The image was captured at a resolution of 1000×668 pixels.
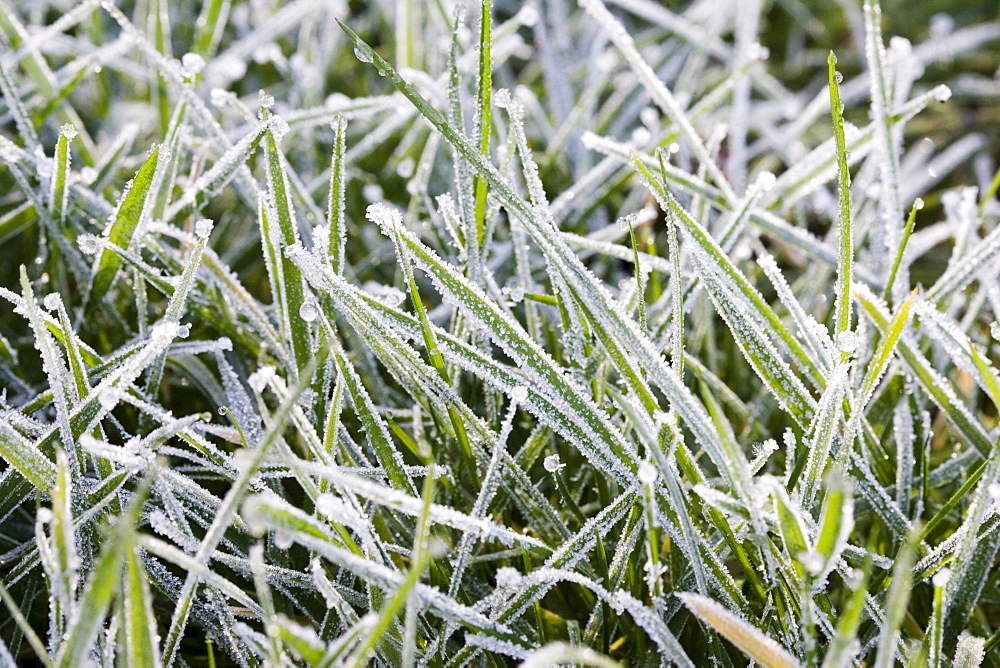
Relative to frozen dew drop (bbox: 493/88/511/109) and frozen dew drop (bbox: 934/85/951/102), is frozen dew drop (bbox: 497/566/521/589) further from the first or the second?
frozen dew drop (bbox: 934/85/951/102)

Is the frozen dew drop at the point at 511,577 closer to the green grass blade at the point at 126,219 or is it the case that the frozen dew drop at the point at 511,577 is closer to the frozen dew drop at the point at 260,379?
the frozen dew drop at the point at 260,379

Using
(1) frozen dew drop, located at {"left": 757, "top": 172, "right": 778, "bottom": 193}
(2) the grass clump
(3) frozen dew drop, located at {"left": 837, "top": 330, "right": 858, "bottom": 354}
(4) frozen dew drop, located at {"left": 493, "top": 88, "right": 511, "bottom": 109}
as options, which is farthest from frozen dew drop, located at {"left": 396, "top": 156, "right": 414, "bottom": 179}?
(3) frozen dew drop, located at {"left": 837, "top": 330, "right": 858, "bottom": 354}

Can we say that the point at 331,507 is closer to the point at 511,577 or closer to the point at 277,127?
the point at 511,577

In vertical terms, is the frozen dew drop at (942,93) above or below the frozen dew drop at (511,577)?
above

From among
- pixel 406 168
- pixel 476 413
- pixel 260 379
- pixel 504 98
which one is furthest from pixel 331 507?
pixel 406 168

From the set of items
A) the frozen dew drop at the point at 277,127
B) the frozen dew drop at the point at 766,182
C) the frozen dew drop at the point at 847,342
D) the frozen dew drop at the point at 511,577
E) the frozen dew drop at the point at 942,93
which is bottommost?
the frozen dew drop at the point at 511,577

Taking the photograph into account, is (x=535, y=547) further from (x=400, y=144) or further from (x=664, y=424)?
(x=400, y=144)

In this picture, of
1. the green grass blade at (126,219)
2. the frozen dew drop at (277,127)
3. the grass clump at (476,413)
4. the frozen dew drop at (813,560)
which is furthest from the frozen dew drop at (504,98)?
the frozen dew drop at (813,560)

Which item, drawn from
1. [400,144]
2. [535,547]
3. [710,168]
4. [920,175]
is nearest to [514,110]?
[710,168]
